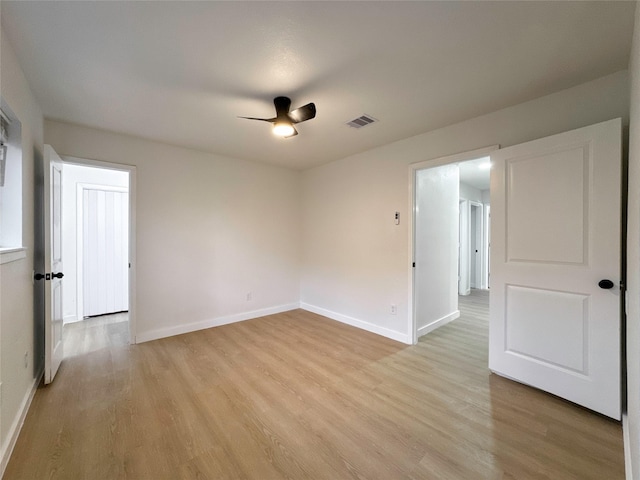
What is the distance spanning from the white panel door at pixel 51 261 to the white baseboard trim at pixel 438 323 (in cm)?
378

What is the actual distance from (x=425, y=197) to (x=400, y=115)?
1.26 m

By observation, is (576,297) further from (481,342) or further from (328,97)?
(328,97)

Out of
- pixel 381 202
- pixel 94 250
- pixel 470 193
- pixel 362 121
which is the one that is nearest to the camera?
pixel 362 121

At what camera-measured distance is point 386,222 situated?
340cm

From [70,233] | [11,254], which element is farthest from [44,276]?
[70,233]

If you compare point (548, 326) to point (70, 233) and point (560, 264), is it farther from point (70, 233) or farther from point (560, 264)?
point (70, 233)

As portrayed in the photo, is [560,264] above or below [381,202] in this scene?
below

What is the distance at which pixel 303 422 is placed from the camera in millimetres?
1824

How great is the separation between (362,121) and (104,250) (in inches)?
175

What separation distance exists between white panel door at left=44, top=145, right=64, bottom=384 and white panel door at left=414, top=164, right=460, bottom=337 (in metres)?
3.58

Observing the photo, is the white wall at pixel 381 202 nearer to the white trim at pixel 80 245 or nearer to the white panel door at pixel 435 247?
the white panel door at pixel 435 247

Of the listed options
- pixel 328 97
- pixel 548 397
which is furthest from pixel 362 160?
pixel 548 397

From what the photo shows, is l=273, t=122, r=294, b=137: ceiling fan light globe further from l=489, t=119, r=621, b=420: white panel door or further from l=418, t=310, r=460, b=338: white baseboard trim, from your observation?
l=418, t=310, r=460, b=338: white baseboard trim

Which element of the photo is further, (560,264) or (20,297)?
(560,264)
